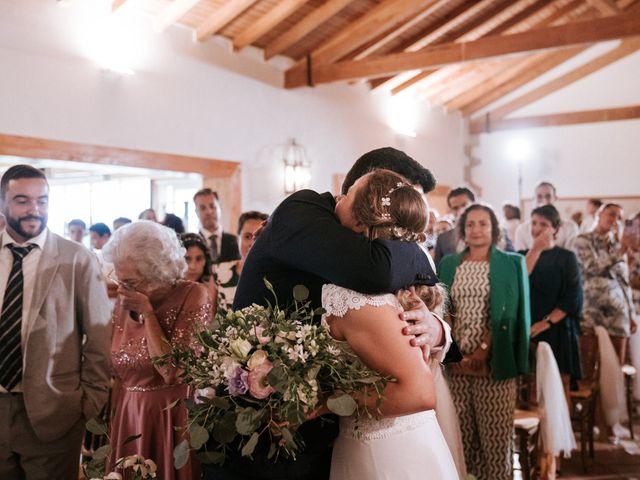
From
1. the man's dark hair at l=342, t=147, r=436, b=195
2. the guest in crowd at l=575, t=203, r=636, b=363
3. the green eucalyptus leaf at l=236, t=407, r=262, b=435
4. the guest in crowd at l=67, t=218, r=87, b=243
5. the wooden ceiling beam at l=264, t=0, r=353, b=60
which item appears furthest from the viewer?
the guest in crowd at l=67, t=218, r=87, b=243

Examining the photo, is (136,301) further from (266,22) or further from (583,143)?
(583,143)

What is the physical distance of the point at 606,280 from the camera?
18.7 ft

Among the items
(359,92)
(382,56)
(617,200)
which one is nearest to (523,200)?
(617,200)

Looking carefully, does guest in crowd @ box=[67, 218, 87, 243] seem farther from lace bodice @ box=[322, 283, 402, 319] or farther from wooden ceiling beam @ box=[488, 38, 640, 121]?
wooden ceiling beam @ box=[488, 38, 640, 121]

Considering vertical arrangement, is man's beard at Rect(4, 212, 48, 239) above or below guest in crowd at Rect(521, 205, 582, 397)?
above

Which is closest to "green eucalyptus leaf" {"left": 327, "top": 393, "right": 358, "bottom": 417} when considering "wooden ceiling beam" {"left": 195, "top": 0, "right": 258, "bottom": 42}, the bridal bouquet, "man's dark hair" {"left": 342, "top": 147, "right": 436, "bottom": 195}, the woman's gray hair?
the bridal bouquet

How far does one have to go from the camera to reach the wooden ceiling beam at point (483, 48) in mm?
6812

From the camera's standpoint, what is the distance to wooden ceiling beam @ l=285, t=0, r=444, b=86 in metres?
7.25

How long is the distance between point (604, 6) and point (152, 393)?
8.96m

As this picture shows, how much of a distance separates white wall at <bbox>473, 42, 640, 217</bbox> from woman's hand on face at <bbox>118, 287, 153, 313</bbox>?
33.9 ft

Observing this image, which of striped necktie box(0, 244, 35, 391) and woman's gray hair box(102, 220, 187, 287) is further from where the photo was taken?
striped necktie box(0, 244, 35, 391)

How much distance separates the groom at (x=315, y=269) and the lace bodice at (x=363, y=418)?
0.12ft

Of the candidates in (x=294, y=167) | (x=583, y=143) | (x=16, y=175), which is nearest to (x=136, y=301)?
(x=16, y=175)

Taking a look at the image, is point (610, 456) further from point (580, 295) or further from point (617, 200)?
point (617, 200)
